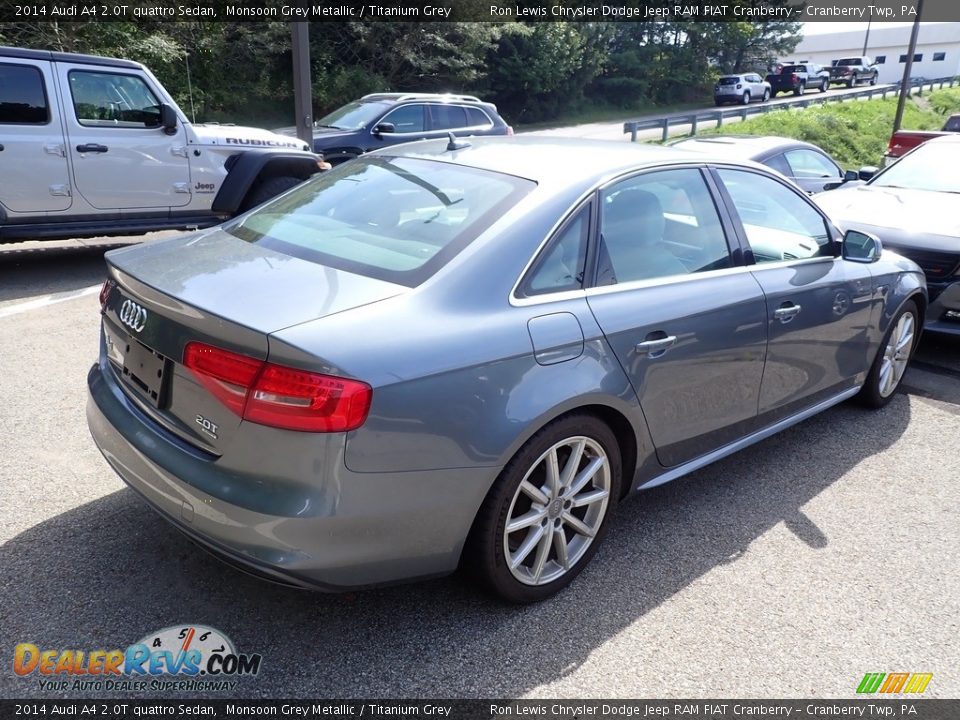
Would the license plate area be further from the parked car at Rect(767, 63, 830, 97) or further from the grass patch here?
the parked car at Rect(767, 63, 830, 97)

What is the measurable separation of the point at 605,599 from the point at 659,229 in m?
1.52

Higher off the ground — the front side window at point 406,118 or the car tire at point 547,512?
the front side window at point 406,118

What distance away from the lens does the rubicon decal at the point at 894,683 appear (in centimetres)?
268

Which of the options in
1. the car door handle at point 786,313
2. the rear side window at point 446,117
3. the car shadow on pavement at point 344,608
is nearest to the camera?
the car shadow on pavement at point 344,608

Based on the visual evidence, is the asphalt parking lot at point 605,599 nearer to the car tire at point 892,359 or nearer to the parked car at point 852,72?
the car tire at point 892,359

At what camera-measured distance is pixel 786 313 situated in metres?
3.76

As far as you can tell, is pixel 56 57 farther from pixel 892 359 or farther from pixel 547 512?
pixel 892 359

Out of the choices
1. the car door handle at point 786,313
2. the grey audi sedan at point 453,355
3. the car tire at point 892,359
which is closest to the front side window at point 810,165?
the car tire at point 892,359

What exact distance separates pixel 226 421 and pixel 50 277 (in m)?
6.16

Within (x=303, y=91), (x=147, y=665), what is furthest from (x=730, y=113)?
(x=147, y=665)

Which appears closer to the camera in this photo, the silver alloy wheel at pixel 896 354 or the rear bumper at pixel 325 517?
the rear bumper at pixel 325 517

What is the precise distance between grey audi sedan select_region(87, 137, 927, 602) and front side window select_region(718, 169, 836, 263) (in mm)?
23

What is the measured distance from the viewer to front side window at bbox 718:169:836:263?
382 centimetres

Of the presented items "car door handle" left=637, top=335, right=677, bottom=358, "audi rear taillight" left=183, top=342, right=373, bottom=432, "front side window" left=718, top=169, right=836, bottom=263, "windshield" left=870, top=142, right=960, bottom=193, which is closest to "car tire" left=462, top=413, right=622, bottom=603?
"car door handle" left=637, top=335, right=677, bottom=358
